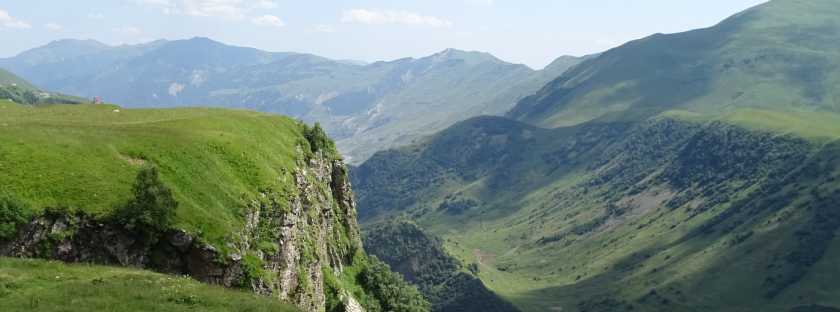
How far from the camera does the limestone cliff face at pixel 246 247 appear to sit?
53.8 metres

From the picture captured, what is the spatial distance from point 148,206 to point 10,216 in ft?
32.3

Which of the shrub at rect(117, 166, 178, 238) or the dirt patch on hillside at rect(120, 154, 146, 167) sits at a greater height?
the dirt patch on hillside at rect(120, 154, 146, 167)

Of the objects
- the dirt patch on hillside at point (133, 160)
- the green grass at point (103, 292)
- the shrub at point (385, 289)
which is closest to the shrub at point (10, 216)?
the green grass at point (103, 292)

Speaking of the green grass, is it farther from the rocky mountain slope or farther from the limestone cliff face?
the rocky mountain slope

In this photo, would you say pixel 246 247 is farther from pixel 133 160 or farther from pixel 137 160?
pixel 133 160

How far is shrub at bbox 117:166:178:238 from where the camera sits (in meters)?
55.5

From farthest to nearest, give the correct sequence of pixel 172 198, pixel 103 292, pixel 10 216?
pixel 172 198
pixel 10 216
pixel 103 292

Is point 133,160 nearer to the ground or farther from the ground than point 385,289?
farther from the ground

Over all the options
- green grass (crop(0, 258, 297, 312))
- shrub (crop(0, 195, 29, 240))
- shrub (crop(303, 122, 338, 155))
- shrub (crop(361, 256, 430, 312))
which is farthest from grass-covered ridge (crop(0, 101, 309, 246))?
shrub (crop(361, 256, 430, 312))

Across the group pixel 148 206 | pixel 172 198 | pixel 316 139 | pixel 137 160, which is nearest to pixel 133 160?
pixel 137 160

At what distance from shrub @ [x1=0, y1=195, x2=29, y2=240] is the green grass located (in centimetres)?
350

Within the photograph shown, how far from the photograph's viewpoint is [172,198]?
5856 cm

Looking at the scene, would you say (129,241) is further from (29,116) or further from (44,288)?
(29,116)

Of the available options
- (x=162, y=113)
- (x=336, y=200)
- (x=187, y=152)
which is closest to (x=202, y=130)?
(x=187, y=152)
